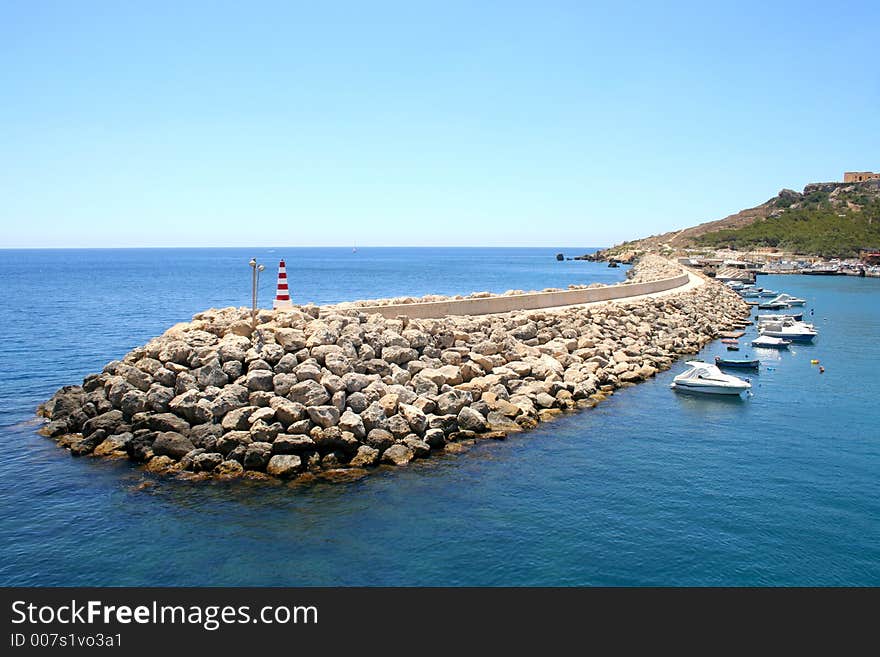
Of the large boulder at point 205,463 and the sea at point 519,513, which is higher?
the large boulder at point 205,463

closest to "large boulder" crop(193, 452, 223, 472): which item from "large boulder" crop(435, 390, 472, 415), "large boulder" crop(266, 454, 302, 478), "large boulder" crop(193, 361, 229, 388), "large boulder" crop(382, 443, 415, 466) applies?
"large boulder" crop(266, 454, 302, 478)

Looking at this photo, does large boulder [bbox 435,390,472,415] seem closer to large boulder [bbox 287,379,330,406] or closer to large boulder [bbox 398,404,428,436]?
large boulder [bbox 398,404,428,436]

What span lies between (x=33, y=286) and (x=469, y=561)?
295ft

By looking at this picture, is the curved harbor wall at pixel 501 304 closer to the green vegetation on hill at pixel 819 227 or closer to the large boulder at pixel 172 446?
the large boulder at pixel 172 446

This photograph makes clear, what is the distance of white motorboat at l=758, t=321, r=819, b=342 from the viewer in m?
39.1

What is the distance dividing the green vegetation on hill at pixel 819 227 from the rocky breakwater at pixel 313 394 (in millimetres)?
119494

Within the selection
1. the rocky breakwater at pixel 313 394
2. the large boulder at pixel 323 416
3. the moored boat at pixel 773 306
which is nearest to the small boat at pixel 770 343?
the rocky breakwater at pixel 313 394

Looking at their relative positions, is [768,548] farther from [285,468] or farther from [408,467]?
[285,468]

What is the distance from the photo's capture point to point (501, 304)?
31594 mm

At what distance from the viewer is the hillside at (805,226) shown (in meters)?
128

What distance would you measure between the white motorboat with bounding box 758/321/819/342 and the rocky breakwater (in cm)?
1676

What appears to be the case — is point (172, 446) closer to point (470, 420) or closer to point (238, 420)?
point (238, 420)
